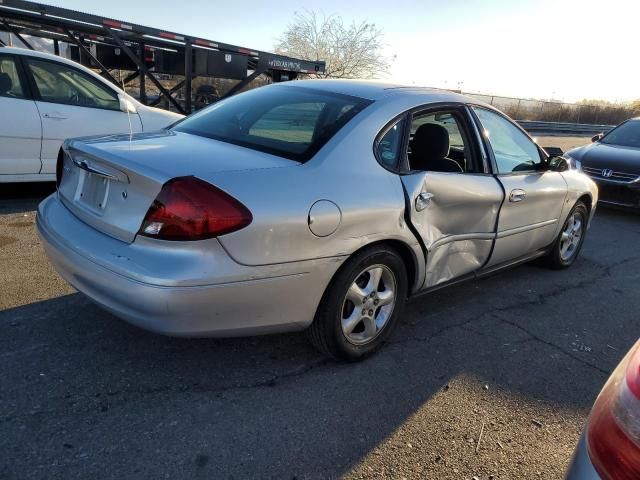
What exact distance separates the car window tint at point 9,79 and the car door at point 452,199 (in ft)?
14.1

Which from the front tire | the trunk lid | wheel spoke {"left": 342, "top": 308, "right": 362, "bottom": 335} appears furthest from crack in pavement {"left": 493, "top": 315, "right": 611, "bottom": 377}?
the trunk lid

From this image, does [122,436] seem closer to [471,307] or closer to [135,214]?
[135,214]

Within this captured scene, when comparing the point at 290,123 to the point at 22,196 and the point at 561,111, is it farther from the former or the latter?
the point at 561,111

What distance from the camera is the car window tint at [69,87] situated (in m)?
5.75

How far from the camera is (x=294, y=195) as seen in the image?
8.42 feet

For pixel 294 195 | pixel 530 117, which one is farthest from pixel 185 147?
pixel 530 117

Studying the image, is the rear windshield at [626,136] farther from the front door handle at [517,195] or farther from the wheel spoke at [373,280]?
the wheel spoke at [373,280]

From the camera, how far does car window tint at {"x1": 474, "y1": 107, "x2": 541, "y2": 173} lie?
13.0 feet

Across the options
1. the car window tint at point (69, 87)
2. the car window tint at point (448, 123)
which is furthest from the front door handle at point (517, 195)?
the car window tint at point (69, 87)

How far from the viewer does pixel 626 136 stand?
9.28 meters

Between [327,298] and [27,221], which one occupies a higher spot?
[327,298]

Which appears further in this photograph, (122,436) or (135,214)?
(135,214)

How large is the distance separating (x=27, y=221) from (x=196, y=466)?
396 centimetres

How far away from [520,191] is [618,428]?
2.93 meters
